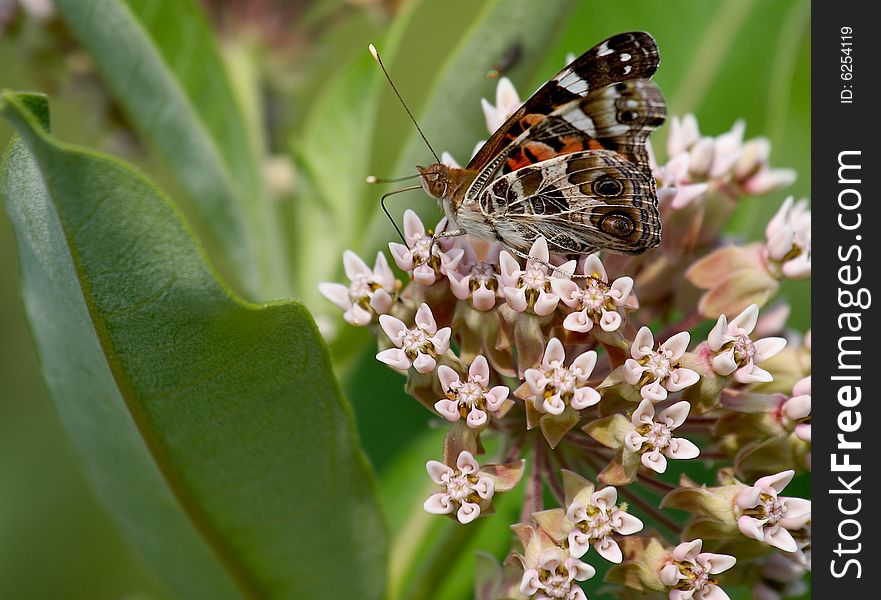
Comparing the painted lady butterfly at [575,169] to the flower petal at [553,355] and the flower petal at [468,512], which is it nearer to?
the flower petal at [553,355]

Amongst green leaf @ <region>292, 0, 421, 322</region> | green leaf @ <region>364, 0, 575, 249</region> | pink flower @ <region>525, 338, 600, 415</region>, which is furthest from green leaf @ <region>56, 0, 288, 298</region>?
pink flower @ <region>525, 338, 600, 415</region>

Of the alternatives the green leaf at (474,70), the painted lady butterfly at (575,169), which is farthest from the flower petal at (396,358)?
the green leaf at (474,70)

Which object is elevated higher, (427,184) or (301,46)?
(301,46)

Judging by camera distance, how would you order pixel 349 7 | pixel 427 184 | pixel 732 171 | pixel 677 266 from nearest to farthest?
1. pixel 427 184
2. pixel 677 266
3. pixel 732 171
4. pixel 349 7

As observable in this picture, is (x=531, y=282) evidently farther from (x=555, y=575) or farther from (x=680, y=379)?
(x=555, y=575)
